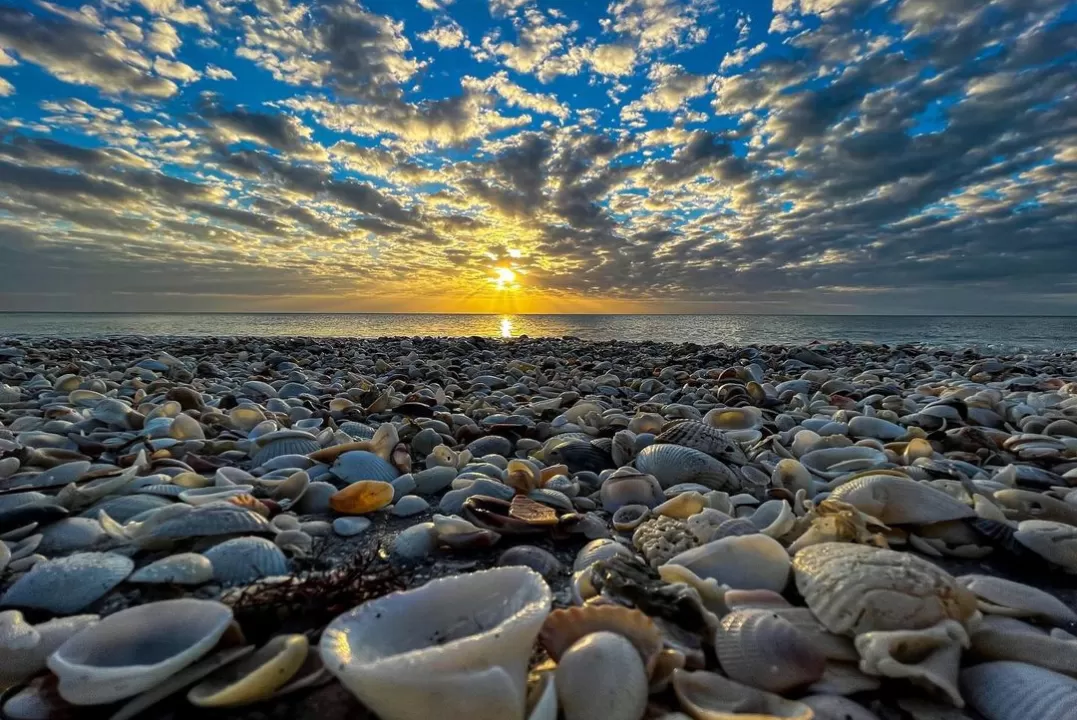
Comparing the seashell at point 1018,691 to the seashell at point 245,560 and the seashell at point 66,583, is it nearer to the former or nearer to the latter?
the seashell at point 245,560

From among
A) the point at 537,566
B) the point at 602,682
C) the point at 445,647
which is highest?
the point at 445,647

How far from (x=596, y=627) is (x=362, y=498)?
4.91 ft

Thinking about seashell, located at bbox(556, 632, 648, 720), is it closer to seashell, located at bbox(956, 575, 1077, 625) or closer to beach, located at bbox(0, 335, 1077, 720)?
beach, located at bbox(0, 335, 1077, 720)

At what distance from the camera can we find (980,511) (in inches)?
79.7

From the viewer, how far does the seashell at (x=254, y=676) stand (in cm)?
111

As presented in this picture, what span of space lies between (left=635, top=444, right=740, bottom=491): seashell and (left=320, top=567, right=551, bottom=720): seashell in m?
1.69

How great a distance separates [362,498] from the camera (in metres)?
2.46

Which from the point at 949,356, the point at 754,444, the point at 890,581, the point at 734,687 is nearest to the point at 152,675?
the point at 734,687

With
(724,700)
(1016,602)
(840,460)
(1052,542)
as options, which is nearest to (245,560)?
(724,700)

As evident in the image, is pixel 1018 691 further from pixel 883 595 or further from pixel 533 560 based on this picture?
A: pixel 533 560

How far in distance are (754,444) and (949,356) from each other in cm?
1043

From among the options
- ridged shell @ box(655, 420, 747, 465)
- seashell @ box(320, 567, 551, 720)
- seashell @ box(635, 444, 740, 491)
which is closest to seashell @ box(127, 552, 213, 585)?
seashell @ box(320, 567, 551, 720)

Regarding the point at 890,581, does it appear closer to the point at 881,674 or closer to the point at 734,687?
the point at 881,674

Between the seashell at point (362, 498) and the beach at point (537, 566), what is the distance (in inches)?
0.5
